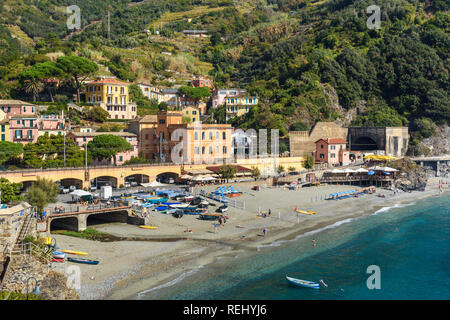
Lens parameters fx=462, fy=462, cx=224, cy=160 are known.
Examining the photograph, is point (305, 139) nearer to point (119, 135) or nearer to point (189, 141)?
point (189, 141)

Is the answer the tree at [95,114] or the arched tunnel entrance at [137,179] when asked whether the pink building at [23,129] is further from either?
the tree at [95,114]

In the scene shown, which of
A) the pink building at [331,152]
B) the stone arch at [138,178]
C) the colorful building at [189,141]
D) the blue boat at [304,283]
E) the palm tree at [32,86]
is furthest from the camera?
the palm tree at [32,86]

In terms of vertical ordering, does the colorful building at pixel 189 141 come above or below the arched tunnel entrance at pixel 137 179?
above

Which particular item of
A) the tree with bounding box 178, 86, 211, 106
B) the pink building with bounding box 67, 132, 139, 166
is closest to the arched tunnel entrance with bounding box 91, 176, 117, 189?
the pink building with bounding box 67, 132, 139, 166

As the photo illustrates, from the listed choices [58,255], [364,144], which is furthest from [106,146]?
[364,144]

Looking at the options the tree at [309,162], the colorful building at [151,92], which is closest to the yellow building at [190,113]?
the tree at [309,162]
